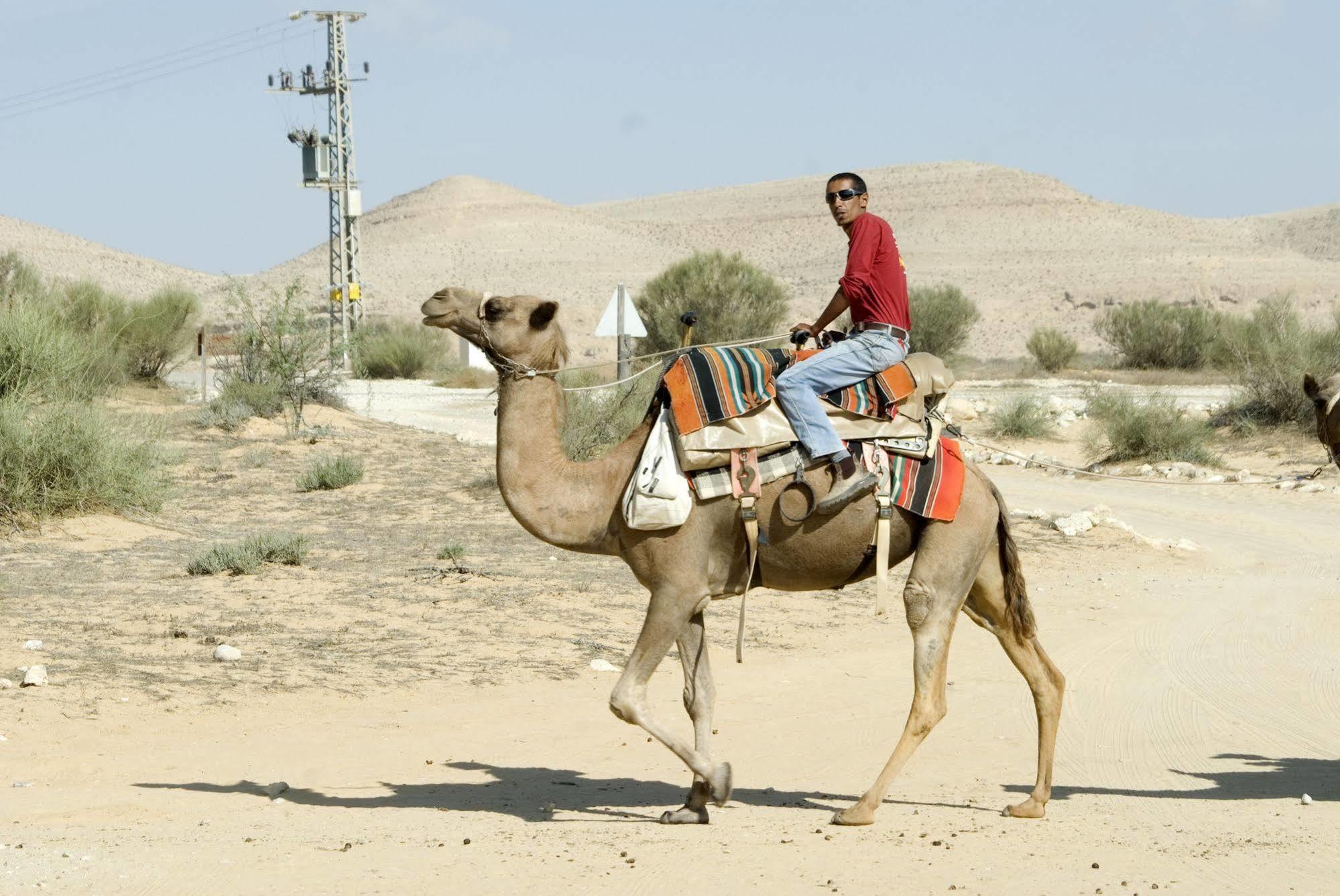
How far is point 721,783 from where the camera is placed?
7.41 meters

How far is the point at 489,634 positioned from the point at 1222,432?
735 inches

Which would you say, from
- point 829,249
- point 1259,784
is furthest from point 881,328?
point 829,249

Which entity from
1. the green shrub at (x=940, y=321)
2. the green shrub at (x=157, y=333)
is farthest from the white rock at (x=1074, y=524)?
the green shrub at (x=940, y=321)

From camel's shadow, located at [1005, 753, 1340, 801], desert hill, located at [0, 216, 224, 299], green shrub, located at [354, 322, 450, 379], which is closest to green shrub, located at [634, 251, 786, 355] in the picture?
green shrub, located at [354, 322, 450, 379]

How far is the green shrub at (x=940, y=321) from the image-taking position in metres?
50.0


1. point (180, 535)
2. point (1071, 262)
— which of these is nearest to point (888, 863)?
point (180, 535)

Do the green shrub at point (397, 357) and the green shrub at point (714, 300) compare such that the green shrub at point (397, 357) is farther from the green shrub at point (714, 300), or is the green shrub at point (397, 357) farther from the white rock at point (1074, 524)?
the white rock at point (1074, 524)

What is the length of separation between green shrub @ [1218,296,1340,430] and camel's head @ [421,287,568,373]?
66.8 ft

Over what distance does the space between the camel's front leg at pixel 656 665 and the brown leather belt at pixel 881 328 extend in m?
1.58

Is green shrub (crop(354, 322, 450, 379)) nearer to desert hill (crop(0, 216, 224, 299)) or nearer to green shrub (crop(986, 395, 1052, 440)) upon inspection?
green shrub (crop(986, 395, 1052, 440))

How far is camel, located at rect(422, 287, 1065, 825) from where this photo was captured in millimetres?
7211

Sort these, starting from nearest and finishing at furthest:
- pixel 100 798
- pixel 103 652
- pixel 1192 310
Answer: pixel 100 798 → pixel 103 652 → pixel 1192 310

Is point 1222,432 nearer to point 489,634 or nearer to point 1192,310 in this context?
point 489,634

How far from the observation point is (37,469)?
15.8m
